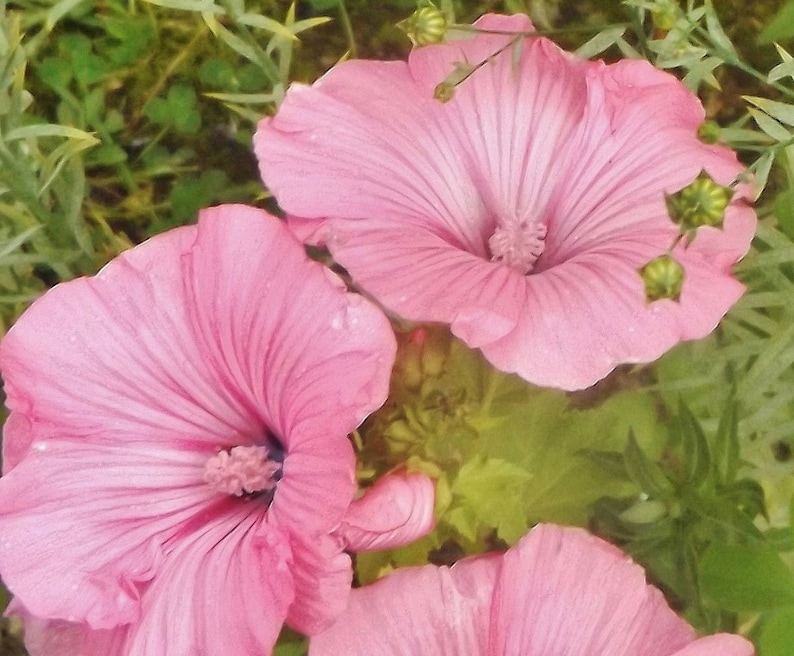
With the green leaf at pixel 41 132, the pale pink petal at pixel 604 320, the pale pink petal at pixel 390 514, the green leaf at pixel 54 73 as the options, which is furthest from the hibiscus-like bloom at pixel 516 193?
the green leaf at pixel 54 73

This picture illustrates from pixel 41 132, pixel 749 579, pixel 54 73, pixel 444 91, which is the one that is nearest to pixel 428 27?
pixel 444 91

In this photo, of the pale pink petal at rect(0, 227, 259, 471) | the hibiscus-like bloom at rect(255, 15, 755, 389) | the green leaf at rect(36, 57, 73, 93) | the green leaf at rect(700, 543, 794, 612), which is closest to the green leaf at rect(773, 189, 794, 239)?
the hibiscus-like bloom at rect(255, 15, 755, 389)

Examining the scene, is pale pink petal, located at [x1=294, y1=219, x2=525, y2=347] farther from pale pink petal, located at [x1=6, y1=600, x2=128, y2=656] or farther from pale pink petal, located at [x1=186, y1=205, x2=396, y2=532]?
pale pink petal, located at [x1=6, y1=600, x2=128, y2=656]

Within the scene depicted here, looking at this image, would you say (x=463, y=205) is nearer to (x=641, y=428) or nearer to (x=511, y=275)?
(x=511, y=275)

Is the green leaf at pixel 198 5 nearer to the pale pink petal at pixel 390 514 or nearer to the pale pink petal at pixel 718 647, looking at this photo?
the pale pink petal at pixel 390 514

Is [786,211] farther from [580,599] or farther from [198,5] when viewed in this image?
[198,5]

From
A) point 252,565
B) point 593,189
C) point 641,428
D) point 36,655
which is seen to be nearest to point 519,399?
point 641,428

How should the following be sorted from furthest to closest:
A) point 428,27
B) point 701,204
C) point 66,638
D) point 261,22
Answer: point 261,22
point 66,638
point 428,27
point 701,204
